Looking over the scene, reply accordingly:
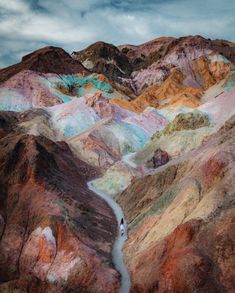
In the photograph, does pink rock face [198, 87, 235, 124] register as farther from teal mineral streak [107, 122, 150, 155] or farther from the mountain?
teal mineral streak [107, 122, 150, 155]

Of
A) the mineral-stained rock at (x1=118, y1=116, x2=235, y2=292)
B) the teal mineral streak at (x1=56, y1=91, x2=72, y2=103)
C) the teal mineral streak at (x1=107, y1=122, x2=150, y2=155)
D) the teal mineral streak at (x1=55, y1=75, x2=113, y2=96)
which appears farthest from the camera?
the teal mineral streak at (x1=55, y1=75, x2=113, y2=96)

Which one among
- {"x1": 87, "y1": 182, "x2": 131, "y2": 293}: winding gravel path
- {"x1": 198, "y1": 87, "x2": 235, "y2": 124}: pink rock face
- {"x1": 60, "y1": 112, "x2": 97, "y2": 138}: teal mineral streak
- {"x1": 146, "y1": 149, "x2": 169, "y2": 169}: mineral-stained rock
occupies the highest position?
{"x1": 60, "y1": 112, "x2": 97, "y2": 138}: teal mineral streak

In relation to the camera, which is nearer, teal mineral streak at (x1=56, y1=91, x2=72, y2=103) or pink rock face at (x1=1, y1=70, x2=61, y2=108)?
pink rock face at (x1=1, y1=70, x2=61, y2=108)

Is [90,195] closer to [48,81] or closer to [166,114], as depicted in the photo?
[166,114]

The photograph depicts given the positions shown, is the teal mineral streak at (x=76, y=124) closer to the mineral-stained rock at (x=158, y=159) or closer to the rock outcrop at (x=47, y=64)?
the mineral-stained rock at (x=158, y=159)

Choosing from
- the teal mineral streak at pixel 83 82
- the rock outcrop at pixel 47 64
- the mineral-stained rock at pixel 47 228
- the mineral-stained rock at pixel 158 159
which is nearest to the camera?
the mineral-stained rock at pixel 47 228

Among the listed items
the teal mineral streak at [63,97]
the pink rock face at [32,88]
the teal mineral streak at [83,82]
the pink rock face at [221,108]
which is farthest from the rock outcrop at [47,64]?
the pink rock face at [221,108]

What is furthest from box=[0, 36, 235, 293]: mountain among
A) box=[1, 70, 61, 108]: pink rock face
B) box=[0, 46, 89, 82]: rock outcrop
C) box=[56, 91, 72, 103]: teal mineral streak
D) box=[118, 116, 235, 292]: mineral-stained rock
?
box=[0, 46, 89, 82]: rock outcrop

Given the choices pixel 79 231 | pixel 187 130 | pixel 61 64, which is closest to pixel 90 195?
pixel 79 231
